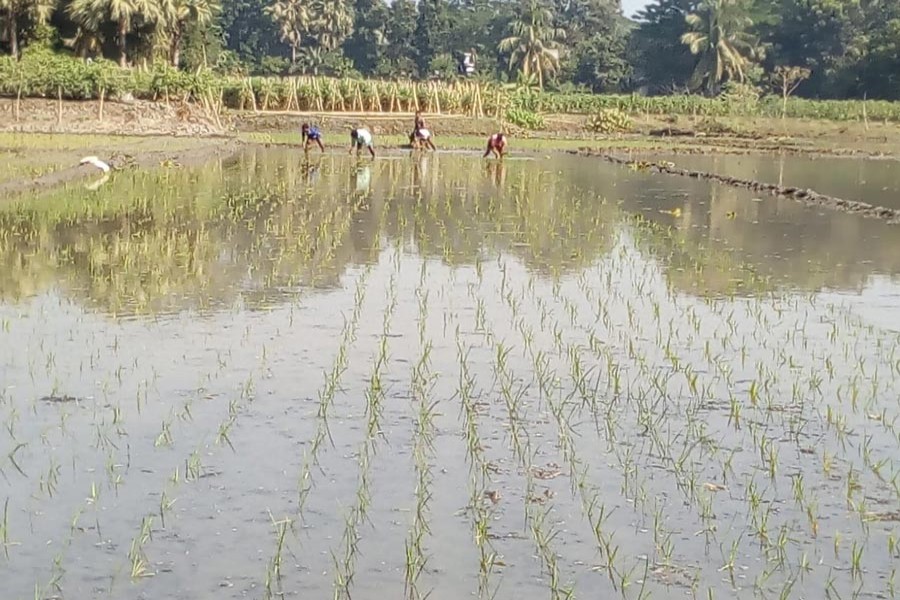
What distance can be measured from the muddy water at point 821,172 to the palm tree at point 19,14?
19.5 metres

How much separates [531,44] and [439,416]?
2038 inches

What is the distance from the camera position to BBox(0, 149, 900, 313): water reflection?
9586 millimetres

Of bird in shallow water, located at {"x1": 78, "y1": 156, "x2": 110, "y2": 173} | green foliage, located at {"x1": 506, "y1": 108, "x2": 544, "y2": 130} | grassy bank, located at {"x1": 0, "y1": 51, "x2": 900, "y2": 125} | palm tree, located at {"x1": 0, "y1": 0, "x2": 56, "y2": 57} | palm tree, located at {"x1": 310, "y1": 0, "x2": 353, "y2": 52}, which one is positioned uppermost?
palm tree, located at {"x1": 310, "y1": 0, "x2": 353, "y2": 52}

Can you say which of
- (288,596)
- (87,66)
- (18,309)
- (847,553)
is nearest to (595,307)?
(18,309)

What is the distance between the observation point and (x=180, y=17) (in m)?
41.0

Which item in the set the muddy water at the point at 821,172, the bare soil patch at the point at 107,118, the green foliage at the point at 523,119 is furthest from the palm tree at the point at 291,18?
the muddy water at the point at 821,172

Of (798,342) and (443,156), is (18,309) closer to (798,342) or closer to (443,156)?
(798,342)

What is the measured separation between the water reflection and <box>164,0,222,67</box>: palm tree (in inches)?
841

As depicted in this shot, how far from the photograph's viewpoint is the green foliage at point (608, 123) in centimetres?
4054

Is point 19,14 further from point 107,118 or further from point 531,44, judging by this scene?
point 531,44

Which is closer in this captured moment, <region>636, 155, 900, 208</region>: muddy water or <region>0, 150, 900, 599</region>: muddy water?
<region>0, 150, 900, 599</region>: muddy water

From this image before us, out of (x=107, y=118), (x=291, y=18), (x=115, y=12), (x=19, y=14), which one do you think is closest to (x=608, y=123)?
(x=115, y=12)

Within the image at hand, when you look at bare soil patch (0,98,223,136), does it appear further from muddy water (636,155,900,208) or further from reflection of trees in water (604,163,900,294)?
reflection of trees in water (604,163,900,294)

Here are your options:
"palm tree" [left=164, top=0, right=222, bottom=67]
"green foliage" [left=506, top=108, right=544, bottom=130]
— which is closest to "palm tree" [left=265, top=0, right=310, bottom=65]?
"palm tree" [left=164, top=0, right=222, bottom=67]
